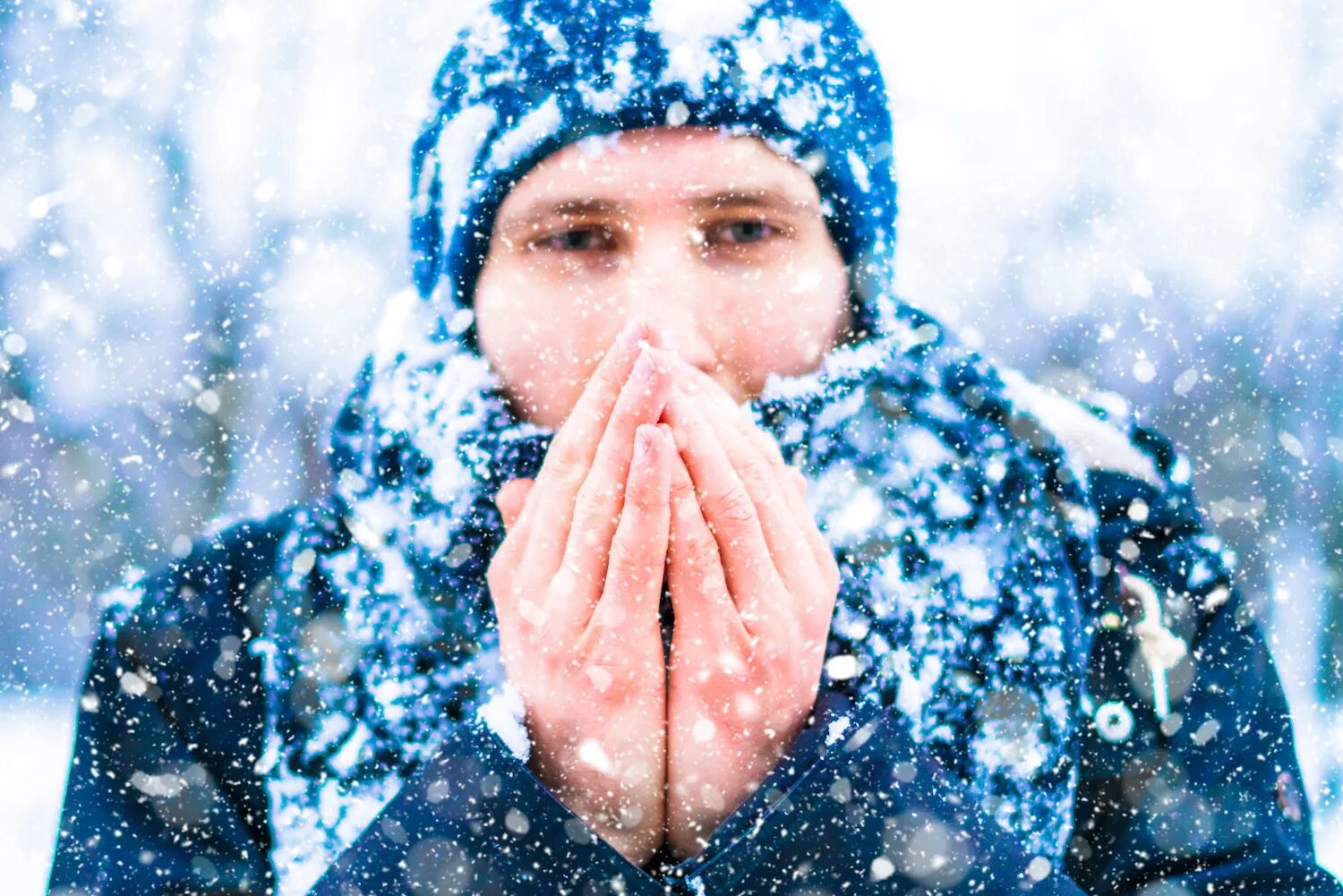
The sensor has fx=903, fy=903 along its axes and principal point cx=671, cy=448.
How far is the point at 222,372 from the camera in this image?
177cm

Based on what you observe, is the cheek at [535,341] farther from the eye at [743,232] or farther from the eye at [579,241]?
the eye at [743,232]

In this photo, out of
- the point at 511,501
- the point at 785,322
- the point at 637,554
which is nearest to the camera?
the point at 637,554

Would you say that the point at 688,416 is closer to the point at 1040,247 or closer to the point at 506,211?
the point at 506,211

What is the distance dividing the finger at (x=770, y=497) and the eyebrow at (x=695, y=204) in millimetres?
250

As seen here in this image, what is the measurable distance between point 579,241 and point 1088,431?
0.61m

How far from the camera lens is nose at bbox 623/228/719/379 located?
2.97 feet

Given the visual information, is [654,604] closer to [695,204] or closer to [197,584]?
[695,204]

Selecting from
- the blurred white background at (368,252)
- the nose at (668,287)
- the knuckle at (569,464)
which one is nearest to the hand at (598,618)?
the knuckle at (569,464)

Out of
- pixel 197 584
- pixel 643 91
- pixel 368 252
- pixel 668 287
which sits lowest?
pixel 197 584

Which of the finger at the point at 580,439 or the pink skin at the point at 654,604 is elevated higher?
the finger at the point at 580,439

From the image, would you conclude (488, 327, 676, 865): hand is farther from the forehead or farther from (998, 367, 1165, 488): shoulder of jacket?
(998, 367, 1165, 488): shoulder of jacket

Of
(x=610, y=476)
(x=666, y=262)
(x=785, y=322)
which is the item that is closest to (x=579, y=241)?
(x=666, y=262)

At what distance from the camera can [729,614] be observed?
692 mm

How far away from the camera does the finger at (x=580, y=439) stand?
0.69 m
